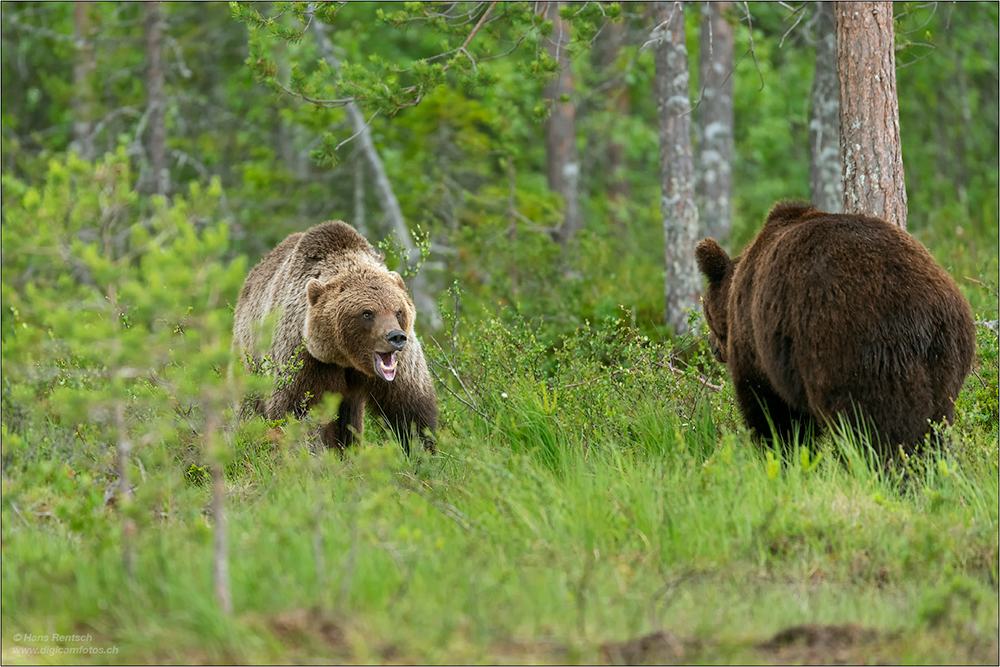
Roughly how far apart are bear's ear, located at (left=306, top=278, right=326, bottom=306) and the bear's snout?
31.2 inches

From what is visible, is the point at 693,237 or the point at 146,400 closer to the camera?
the point at 146,400

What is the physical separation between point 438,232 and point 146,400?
8.72 m

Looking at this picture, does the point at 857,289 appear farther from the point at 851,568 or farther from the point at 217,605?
the point at 217,605

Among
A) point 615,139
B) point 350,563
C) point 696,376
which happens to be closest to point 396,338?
point 696,376

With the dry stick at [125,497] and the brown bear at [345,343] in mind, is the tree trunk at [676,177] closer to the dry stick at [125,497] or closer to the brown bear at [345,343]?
the brown bear at [345,343]

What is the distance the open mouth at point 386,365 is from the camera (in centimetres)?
660

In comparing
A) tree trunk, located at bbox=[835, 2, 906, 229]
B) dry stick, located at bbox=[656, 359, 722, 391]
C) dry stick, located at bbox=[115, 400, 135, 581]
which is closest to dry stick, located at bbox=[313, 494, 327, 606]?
dry stick, located at bbox=[115, 400, 135, 581]

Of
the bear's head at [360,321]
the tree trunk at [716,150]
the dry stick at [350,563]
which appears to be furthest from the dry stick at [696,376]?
the tree trunk at [716,150]

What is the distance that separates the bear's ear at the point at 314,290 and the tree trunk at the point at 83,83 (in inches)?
410

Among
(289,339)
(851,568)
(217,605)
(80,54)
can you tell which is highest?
(80,54)

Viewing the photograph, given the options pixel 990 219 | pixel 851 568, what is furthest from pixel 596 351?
pixel 990 219

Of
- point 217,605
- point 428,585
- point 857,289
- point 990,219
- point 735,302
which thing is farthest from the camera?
point 990,219

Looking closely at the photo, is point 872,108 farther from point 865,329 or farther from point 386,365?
point 386,365

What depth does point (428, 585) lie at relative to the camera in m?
3.94
